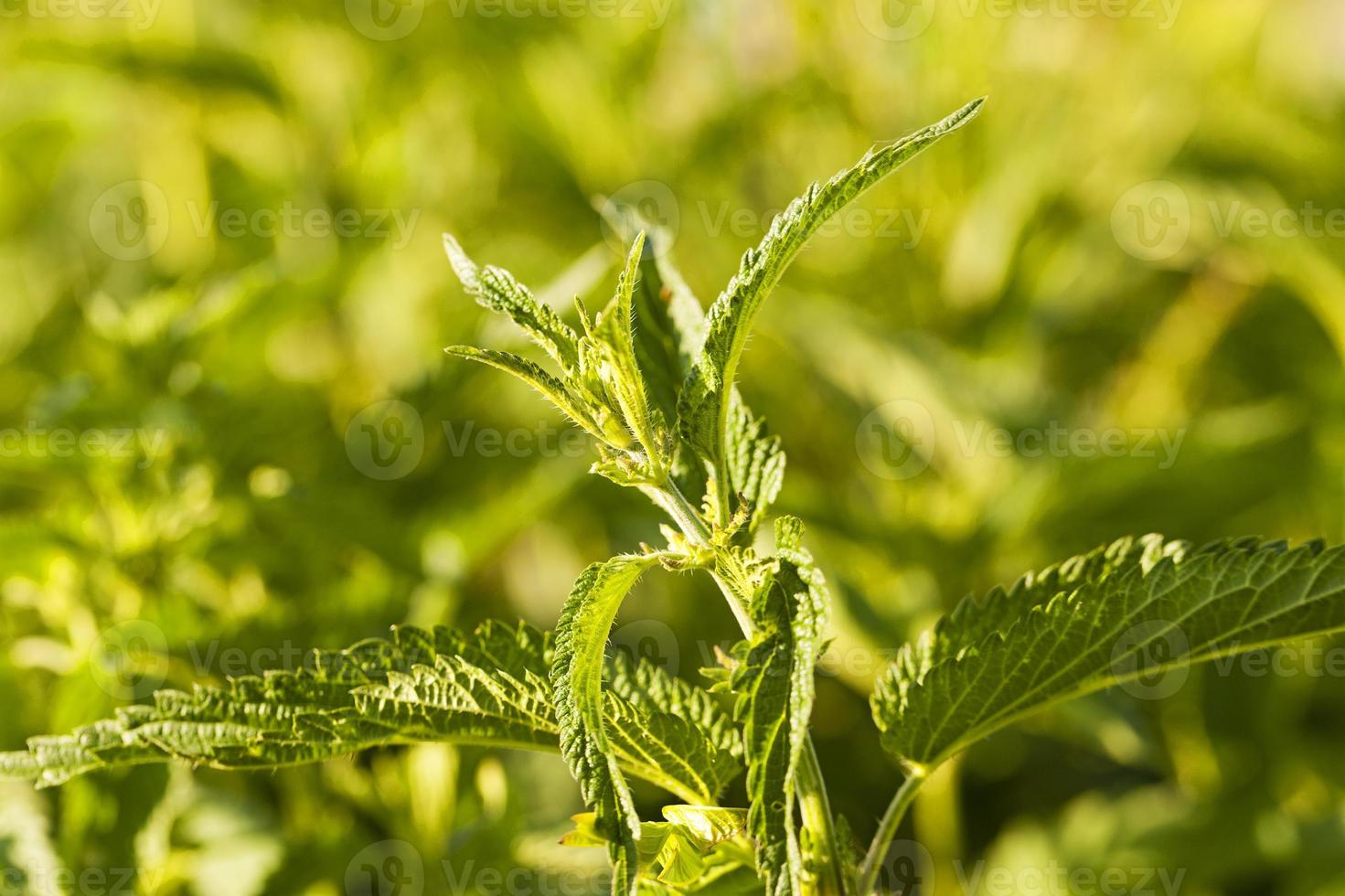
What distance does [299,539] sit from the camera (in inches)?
41.7

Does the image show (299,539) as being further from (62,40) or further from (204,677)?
(62,40)

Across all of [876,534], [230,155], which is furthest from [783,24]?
[876,534]

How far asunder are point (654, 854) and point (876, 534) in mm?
724
